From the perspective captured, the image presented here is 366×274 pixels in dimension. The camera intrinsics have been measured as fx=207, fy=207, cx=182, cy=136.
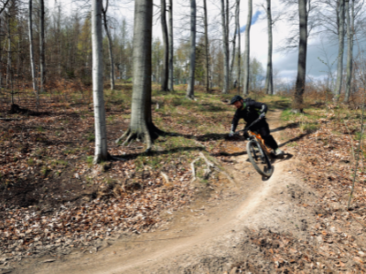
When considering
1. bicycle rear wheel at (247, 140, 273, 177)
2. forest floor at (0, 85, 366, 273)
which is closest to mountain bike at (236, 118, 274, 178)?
bicycle rear wheel at (247, 140, 273, 177)

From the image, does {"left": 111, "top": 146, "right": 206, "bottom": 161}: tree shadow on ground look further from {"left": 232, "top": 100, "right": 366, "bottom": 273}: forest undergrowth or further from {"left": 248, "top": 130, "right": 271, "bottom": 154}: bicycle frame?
{"left": 232, "top": 100, "right": 366, "bottom": 273}: forest undergrowth

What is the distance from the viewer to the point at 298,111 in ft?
38.6

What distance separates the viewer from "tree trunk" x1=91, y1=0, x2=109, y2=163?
18.6ft

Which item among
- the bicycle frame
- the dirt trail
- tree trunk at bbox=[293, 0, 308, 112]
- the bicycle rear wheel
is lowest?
the dirt trail

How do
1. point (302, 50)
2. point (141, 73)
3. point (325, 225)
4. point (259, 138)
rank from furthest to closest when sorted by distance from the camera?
point (302, 50)
point (141, 73)
point (259, 138)
point (325, 225)

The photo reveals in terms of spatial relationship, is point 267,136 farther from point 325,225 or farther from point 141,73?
point 141,73

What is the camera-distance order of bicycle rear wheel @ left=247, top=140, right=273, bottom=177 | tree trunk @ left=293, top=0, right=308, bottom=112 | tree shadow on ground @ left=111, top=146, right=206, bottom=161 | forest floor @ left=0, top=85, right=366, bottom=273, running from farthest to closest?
tree trunk @ left=293, top=0, right=308, bottom=112 → tree shadow on ground @ left=111, top=146, right=206, bottom=161 → bicycle rear wheel @ left=247, top=140, right=273, bottom=177 → forest floor @ left=0, top=85, right=366, bottom=273

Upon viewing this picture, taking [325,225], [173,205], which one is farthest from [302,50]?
[173,205]

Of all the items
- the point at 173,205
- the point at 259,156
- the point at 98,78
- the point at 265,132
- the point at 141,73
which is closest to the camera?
the point at 173,205

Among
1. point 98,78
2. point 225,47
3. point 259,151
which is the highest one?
point 225,47

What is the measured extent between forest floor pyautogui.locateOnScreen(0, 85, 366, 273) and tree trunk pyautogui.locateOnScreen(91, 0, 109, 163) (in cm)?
52

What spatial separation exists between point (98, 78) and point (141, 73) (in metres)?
1.82

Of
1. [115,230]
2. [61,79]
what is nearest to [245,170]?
[115,230]

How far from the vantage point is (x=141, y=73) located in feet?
24.0
